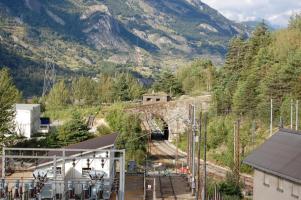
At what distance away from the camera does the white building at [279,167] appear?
17.4 metres

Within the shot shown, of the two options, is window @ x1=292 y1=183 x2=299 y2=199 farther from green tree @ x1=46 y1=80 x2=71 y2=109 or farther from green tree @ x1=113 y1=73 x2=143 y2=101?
green tree @ x1=113 y1=73 x2=143 y2=101

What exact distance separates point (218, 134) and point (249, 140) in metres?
4.16

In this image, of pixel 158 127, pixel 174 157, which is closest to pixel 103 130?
pixel 174 157

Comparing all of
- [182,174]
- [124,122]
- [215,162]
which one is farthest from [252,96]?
[182,174]

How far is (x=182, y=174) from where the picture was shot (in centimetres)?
3142

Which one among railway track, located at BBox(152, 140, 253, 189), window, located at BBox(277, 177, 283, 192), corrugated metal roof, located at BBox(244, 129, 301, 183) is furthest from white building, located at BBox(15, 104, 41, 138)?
window, located at BBox(277, 177, 283, 192)

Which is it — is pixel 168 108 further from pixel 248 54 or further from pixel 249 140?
pixel 249 140

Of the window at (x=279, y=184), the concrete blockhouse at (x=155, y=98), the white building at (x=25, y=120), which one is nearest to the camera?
the window at (x=279, y=184)

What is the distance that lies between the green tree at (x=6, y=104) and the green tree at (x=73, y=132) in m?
3.66

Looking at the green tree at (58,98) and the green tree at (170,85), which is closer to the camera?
the green tree at (170,85)

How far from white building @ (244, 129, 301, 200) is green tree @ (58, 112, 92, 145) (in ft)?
65.0

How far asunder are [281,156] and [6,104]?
843 inches

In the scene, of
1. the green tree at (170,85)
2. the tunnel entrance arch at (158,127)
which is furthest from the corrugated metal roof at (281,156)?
the green tree at (170,85)

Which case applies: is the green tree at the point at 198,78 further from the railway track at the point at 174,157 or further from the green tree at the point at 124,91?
the railway track at the point at 174,157
